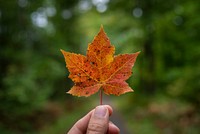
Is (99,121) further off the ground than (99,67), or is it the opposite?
(99,67)

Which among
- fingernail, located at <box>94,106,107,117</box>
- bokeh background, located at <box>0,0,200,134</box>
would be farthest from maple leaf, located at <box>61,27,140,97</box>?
bokeh background, located at <box>0,0,200,134</box>

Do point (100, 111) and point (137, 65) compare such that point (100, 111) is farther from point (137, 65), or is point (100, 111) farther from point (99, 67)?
point (137, 65)

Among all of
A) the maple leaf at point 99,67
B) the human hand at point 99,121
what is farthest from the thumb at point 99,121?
the maple leaf at point 99,67

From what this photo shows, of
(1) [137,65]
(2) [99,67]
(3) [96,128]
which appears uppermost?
(2) [99,67]

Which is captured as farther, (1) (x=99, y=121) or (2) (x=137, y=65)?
(2) (x=137, y=65)

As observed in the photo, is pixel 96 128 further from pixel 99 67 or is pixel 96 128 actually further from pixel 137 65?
pixel 137 65

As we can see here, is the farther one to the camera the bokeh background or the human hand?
the bokeh background

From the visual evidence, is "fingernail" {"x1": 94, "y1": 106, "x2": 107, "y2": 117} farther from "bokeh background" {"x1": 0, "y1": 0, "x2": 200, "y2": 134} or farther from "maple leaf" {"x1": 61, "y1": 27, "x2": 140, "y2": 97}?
"bokeh background" {"x1": 0, "y1": 0, "x2": 200, "y2": 134}

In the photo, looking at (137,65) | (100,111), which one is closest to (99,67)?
(100,111)
